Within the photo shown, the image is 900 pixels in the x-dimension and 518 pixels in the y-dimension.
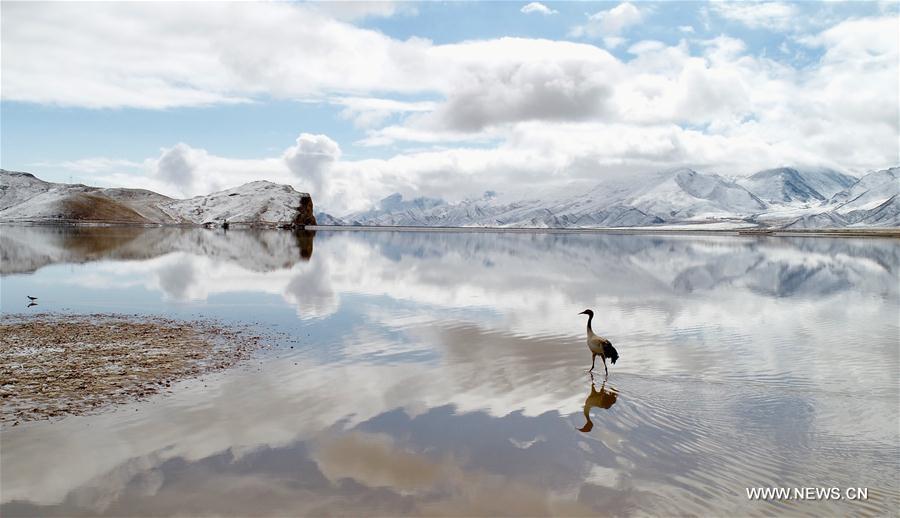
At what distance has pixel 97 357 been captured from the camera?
65.2ft

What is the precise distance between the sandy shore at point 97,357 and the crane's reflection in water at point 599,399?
1195 cm

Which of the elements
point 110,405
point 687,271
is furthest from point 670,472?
point 687,271

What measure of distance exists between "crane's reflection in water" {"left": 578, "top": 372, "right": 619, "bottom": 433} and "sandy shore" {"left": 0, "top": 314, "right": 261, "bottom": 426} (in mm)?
11953

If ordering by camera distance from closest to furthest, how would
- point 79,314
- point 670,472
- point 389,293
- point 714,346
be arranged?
point 670,472 < point 714,346 < point 79,314 < point 389,293

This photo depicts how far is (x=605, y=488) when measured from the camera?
37.0 ft

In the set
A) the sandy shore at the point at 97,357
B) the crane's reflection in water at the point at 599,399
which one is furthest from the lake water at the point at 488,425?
the sandy shore at the point at 97,357

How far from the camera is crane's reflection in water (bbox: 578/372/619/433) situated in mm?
15422

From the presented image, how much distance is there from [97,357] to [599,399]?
16.7m

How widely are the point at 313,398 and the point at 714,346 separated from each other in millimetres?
16994

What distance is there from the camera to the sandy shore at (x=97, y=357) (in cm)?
1541

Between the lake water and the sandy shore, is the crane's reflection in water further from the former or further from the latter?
the sandy shore

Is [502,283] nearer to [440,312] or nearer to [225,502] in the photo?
[440,312]

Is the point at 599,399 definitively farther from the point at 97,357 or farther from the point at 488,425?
the point at 97,357

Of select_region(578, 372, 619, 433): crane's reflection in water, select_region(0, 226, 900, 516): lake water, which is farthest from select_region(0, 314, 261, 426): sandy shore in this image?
select_region(578, 372, 619, 433): crane's reflection in water
